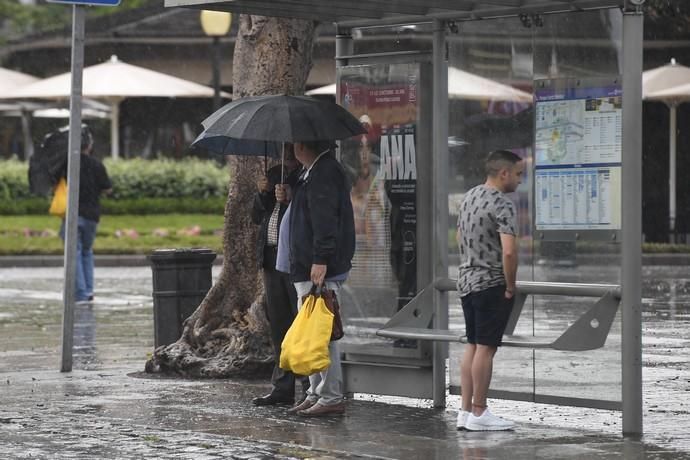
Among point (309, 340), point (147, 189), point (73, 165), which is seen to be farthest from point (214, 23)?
point (309, 340)

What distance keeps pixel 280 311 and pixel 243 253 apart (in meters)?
1.93

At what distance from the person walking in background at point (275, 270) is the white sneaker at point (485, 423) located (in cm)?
162

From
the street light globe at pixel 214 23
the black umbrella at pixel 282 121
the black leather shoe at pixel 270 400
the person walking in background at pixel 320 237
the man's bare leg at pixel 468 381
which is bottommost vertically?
the black leather shoe at pixel 270 400

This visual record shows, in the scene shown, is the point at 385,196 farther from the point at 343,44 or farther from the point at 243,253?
the point at 243,253

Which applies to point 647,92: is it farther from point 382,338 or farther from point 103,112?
point 382,338

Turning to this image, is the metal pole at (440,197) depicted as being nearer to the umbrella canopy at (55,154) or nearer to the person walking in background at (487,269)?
the person walking in background at (487,269)

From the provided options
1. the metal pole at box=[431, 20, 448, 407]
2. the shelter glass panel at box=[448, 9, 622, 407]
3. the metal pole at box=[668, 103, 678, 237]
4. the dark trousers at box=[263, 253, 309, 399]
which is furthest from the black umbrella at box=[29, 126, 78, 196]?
the metal pole at box=[668, 103, 678, 237]

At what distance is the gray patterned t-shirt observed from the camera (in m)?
8.91

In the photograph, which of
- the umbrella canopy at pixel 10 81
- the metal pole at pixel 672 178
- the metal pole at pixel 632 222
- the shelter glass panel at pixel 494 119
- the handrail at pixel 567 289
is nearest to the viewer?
the metal pole at pixel 632 222

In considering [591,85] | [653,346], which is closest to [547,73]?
[591,85]

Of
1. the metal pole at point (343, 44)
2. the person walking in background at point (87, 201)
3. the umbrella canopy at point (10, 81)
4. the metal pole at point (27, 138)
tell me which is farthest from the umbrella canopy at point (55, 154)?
the metal pole at point (27, 138)

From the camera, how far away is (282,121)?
9664 millimetres

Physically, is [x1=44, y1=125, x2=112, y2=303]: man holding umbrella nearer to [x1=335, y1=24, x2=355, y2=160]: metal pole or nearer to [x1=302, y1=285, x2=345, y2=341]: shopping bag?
[x1=335, y1=24, x2=355, y2=160]: metal pole

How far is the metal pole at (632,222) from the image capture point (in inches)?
343
